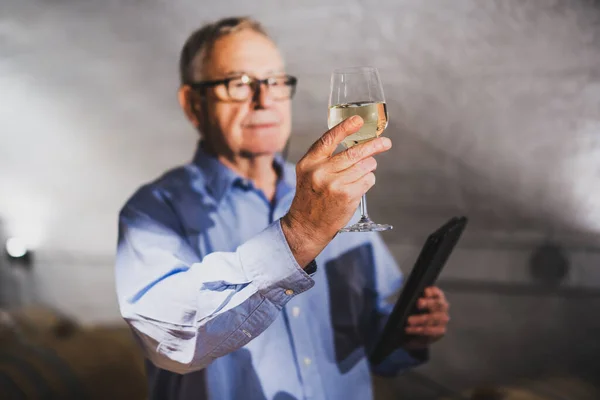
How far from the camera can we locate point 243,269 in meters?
1.10

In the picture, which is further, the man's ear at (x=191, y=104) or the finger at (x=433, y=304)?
the man's ear at (x=191, y=104)

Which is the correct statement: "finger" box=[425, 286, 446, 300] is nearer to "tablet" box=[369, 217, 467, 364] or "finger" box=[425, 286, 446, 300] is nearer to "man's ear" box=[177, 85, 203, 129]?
"tablet" box=[369, 217, 467, 364]

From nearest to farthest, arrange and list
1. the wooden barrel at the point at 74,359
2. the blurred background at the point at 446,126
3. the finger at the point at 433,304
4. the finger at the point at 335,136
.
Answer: the finger at the point at 335,136, the finger at the point at 433,304, the blurred background at the point at 446,126, the wooden barrel at the point at 74,359

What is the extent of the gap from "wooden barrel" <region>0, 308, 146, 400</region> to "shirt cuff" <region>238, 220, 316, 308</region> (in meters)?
1.21

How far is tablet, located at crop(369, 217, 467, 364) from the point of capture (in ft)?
4.07

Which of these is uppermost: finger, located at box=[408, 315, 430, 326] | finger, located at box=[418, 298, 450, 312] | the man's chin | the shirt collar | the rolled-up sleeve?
the man's chin

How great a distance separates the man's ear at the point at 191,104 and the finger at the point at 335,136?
73cm

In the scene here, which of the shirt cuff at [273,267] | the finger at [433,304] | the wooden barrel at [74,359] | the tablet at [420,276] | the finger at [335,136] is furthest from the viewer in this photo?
the wooden barrel at [74,359]

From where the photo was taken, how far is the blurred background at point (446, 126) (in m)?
1.62

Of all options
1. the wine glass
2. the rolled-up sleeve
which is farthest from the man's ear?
the wine glass

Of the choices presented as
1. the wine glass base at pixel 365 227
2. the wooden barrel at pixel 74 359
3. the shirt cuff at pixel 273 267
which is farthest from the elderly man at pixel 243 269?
the wooden barrel at pixel 74 359

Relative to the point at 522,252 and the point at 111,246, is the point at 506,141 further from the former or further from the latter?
the point at 111,246

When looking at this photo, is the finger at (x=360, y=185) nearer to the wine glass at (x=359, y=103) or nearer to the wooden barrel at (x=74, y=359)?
the wine glass at (x=359, y=103)

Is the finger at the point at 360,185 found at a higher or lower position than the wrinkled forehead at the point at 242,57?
lower
